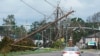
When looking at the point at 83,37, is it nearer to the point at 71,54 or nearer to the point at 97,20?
the point at 97,20

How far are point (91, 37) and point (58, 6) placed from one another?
12441cm

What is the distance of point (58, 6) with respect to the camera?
54.2 feet

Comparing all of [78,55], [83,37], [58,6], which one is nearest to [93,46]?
[83,37]

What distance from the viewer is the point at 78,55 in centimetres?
3116

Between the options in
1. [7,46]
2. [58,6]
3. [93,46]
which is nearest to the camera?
[7,46]

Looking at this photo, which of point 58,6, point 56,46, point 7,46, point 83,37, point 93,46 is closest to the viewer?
point 7,46

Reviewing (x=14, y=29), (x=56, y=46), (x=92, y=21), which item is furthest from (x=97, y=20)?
(x=56, y=46)

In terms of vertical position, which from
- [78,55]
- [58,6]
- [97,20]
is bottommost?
[78,55]

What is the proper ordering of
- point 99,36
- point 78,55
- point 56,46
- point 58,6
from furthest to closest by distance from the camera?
point 99,36 < point 56,46 < point 78,55 < point 58,6

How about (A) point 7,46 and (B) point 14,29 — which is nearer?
(A) point 7,46

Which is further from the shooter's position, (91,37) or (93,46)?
(91,37)

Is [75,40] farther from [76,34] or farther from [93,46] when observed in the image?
[93,46]

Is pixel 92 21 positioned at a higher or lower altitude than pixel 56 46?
higher

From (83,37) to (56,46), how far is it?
5958 cm
